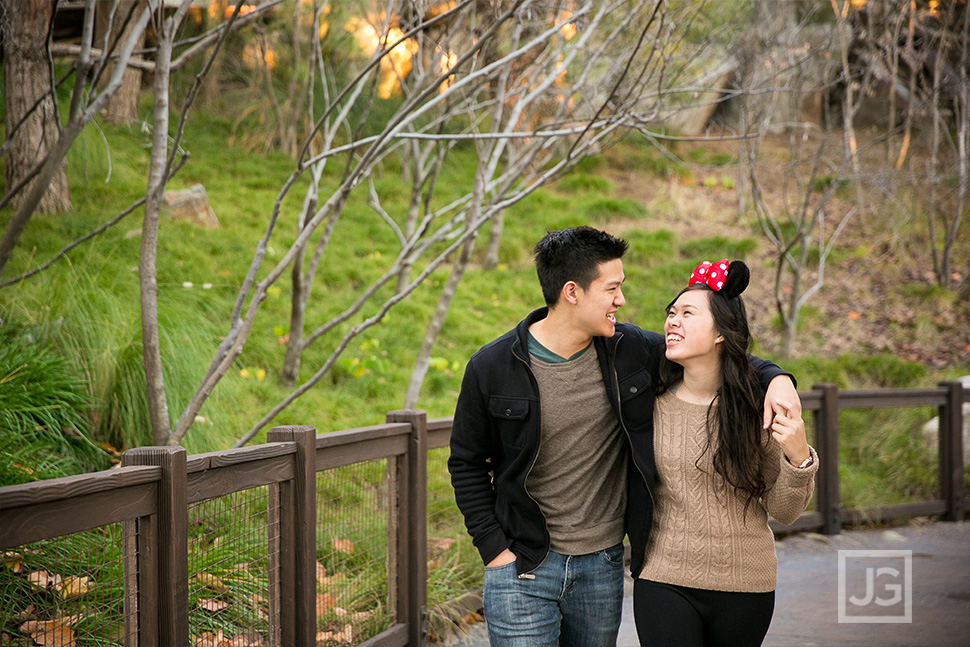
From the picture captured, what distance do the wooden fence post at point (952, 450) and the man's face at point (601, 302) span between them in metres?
6.63

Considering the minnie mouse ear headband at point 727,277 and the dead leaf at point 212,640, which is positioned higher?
the minnie mouse ear headband at point 727,277

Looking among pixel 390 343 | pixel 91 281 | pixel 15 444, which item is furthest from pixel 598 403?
pixel 390 343

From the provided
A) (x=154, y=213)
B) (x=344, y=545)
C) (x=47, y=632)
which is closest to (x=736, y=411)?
(x=344, y=545)

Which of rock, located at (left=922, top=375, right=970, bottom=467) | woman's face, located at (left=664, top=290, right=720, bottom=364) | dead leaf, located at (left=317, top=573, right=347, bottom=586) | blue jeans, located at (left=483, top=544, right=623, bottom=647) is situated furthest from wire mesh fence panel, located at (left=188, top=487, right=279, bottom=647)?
rock, located at (left=922, top=375, right=970, bottom=467)

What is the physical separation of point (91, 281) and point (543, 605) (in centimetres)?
466

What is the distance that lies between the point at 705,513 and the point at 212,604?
80.8 inches

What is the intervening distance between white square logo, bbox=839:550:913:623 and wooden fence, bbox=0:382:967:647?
2.84 metres

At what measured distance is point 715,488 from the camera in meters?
2.73

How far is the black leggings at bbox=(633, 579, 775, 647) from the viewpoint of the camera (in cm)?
263

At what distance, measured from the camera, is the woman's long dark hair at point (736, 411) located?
2666 millimetres

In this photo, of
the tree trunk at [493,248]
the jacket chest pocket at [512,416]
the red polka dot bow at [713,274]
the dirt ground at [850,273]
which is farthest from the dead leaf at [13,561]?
the tree trunk at [493,248]

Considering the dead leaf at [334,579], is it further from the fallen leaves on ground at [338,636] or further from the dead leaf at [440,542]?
the dead leaf at [440,542]

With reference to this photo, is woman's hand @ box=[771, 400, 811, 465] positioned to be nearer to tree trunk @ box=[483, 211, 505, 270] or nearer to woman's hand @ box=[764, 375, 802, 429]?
woman's hand @ box=[764, 375, 802, 429]

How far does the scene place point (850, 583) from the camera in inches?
237
